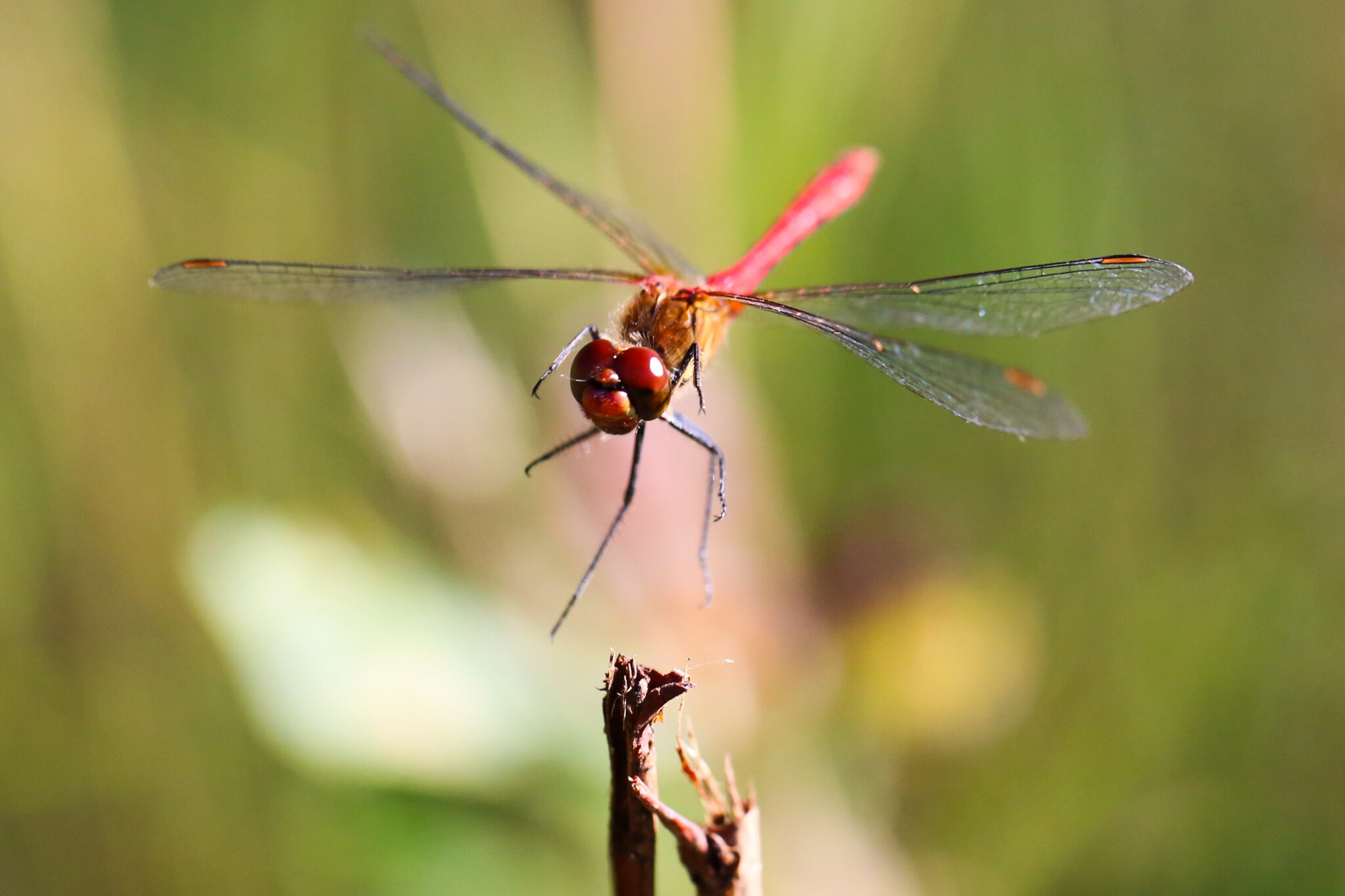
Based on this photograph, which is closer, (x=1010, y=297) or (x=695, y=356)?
(x=695, y=356)

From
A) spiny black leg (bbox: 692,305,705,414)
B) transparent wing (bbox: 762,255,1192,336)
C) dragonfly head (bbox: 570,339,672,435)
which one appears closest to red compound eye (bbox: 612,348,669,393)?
dragonfly head (bbox: 570,339,672,435)

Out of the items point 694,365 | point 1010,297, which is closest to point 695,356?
point 694,365

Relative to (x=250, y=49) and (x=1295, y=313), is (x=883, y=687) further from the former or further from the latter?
(x=250, y=49)

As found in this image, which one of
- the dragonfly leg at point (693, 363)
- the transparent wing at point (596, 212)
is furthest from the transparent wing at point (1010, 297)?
the transparent wing at point (596, 212)

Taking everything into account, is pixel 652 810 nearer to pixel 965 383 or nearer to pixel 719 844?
pixel 719 844

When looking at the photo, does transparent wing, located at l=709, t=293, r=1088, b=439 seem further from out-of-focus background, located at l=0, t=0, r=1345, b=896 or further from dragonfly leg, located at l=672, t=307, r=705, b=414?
out-of-focus background, located at l=0, t=0, r=1345, b=896

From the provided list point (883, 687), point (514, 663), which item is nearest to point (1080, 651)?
point (883, 687)
